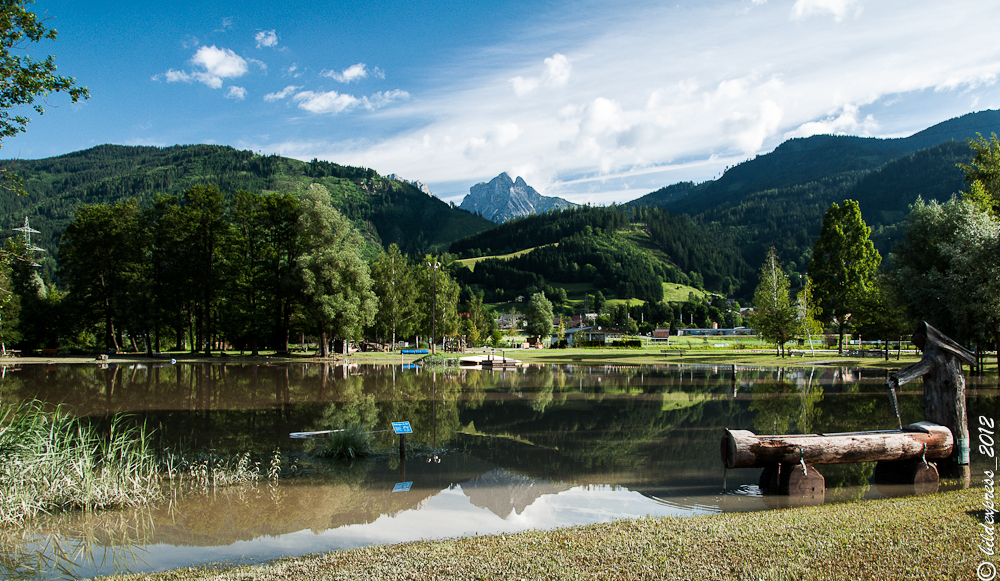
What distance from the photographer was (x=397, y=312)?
51719mm

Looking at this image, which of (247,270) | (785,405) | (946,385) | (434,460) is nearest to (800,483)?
(946,385)

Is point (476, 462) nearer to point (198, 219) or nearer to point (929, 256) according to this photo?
point (929, 256)

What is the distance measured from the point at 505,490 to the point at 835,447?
5.19m

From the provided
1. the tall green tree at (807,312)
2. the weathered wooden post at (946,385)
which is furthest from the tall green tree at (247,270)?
the tall green tree at (807,312)

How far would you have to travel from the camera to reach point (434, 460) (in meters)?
10.5

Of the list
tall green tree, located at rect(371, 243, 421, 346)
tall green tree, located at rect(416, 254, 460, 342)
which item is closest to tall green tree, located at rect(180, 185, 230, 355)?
tall green tree, located at rect(371, 243, 421, 346)

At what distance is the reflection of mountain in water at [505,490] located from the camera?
7789 millimetres

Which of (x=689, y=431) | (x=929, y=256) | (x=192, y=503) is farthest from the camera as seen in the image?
(x=929, y=256)

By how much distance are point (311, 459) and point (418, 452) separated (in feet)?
6.91

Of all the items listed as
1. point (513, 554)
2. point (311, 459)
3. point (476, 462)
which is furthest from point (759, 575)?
point (311, 459)

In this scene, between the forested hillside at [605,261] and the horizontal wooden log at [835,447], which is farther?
the forested hillside at [605,261]

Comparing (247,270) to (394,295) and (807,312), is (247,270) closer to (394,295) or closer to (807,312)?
(394,295)

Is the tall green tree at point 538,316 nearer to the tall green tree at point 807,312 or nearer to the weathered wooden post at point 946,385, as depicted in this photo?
the tall green tree at point 807,312

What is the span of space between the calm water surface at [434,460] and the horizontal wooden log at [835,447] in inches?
22.1
